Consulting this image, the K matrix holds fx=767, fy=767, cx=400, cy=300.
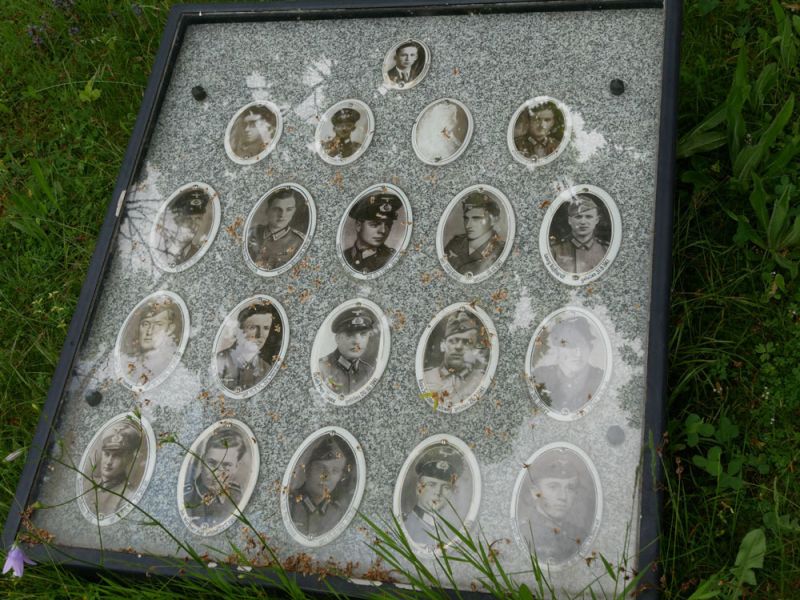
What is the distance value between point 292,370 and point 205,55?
3.78 ft

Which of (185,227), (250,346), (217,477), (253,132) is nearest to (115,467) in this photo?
(217,477)

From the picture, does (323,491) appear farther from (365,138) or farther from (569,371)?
(365,138)

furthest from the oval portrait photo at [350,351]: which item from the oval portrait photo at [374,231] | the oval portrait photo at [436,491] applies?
the oval portrait photo at [436,491]

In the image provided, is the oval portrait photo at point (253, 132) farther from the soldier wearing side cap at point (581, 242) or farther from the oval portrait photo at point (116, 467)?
the soldier wearing side cap at point (581, 242)

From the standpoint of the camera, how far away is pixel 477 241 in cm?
189

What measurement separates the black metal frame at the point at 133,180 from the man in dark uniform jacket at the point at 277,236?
46cm

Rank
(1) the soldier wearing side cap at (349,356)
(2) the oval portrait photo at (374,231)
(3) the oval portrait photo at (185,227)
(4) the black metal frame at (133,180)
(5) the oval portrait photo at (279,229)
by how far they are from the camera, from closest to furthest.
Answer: (4) the black metal frame at (133,180) < (1) the soldier wearing side cap at (349,356) < (2) the oval portrait photo at (374,231) < (5) the oval portrait photo at (279,229) < (3) the oval portrait photo at (185,227)

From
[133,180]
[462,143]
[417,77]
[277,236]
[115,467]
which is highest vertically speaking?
[417,77]

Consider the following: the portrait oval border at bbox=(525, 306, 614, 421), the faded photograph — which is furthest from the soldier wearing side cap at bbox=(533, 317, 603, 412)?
the faded photograph

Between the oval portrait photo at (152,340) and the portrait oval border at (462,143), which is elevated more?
the portrait oval border at (462,143)

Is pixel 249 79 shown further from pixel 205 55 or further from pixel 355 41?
pixel 355 41

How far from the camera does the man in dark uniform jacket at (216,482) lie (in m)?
1.82

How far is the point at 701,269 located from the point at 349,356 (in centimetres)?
97

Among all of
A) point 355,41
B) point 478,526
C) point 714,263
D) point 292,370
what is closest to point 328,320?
point 292,370
